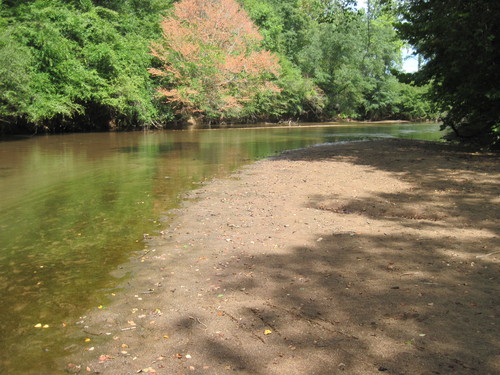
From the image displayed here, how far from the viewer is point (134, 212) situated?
25.9 ft

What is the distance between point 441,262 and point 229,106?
28726mm

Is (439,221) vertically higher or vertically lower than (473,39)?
lower

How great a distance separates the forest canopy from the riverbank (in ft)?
28.4

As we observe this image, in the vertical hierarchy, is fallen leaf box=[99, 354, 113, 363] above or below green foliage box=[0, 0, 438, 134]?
below

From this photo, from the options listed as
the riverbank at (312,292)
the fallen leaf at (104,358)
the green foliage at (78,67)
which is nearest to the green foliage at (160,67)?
the green foliage at (78,67)

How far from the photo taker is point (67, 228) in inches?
271

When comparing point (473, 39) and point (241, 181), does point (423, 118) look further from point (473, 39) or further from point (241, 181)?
point (241, 181)

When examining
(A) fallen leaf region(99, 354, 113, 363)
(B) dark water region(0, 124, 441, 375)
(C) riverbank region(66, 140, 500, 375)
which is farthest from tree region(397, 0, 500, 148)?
(A) fallen leaf region(99, 354, 113, 363)

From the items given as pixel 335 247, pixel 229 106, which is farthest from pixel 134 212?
pixel 229 106

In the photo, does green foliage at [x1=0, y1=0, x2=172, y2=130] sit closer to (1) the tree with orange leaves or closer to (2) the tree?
(1) the tree with orange leaves

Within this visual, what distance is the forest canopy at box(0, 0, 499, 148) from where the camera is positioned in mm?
15406

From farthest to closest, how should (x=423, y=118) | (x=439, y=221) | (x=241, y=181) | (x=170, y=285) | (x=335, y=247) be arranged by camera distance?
(x=423, y=118)
(x=241, y=181)
(x=439, y=221)
(x=335, y=247)
(x=170, y=285)

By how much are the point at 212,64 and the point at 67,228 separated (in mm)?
25568

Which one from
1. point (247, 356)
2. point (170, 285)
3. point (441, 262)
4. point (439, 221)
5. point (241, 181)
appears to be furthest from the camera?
point (241, 181)
